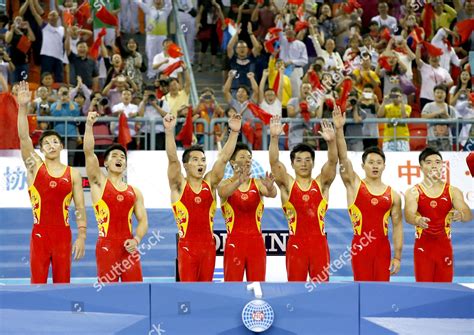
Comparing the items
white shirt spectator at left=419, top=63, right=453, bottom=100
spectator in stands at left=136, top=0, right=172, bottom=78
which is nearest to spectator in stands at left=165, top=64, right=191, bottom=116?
spectator in stands at left=136, top=0, right=172, bottom=78

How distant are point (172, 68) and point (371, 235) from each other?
654 cm

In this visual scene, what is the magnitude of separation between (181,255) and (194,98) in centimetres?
630

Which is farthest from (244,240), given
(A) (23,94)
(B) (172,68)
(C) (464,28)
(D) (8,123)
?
(C) (464,28)

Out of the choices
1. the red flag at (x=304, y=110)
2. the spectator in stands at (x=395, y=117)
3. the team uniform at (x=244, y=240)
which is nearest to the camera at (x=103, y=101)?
the red flag at (x=304, y=110)

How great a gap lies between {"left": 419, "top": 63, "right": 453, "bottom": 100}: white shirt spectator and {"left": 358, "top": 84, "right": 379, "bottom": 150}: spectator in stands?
1387 mm

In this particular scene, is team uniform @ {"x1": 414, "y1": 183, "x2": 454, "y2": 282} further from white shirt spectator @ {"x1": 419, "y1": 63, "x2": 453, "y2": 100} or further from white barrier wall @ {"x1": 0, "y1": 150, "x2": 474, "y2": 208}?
white shirt spectator @ {"x1": 419, "y1": 63, "x2": 453, "y2": 100}

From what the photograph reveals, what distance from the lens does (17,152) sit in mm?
14047

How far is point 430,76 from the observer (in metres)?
17.2

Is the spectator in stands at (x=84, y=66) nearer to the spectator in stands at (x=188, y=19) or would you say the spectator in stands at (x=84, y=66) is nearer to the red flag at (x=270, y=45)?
the spectator in stands at (x=188, y=19)

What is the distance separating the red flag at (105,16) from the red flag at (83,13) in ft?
0.63

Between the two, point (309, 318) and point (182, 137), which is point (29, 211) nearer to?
point (182, 137)

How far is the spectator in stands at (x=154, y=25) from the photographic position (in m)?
17.5

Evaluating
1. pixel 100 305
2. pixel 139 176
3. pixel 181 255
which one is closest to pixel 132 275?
pixel 181 255

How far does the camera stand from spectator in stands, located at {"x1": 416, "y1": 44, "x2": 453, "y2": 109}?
17.1m
